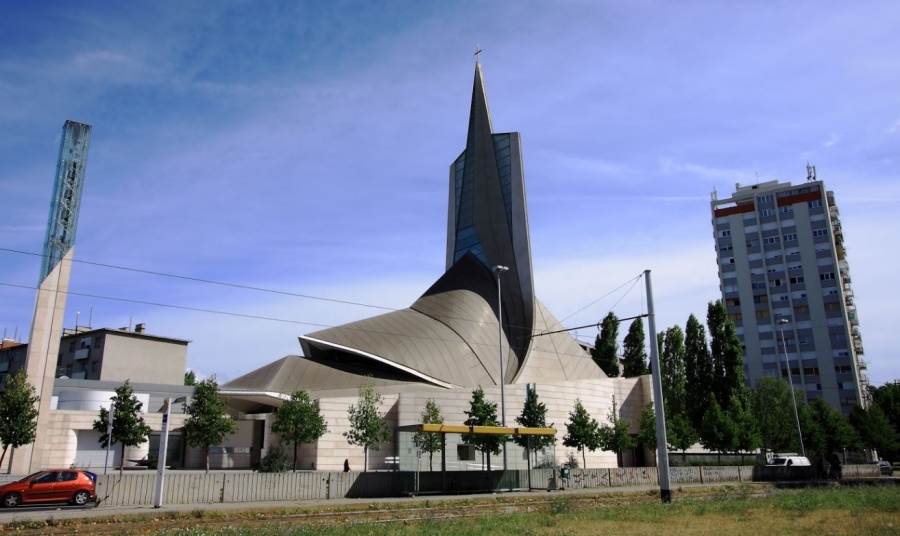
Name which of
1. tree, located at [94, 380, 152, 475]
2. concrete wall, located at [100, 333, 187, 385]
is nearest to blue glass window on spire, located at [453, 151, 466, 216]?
concrete wall, located at [100, 333, 187, 385]

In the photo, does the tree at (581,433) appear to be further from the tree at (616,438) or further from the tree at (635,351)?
the tree at (635,351)

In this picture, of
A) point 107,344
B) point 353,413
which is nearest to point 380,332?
point 353,413

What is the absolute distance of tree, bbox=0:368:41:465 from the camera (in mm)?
35250

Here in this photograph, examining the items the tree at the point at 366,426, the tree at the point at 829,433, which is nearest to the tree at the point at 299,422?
the tree at the point at 366,426

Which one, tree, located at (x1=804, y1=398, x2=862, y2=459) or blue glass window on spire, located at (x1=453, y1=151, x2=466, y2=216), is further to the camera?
blue glass window on spire, located at (x1=453, y1=151, x2=466, y2=216)

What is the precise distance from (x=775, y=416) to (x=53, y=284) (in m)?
67.1

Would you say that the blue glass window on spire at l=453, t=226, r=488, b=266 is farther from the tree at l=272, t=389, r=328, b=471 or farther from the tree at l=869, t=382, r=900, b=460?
the tree at l=869, t=382, r=900, b=460

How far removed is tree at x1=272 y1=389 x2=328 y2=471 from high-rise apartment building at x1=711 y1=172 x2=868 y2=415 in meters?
78.3

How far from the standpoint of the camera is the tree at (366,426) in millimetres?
39281

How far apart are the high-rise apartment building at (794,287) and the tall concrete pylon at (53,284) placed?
90.3 meters

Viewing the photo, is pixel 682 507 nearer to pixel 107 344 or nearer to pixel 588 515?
pixel 588 515

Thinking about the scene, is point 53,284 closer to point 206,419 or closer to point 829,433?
point 206,419

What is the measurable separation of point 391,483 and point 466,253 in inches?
1737

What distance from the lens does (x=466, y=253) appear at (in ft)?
236
